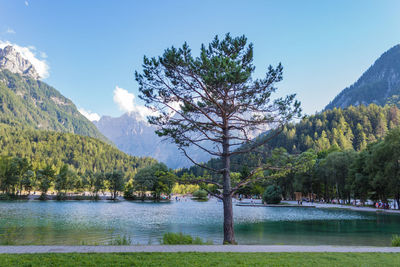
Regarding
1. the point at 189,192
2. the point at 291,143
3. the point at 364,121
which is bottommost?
the point at 189,192

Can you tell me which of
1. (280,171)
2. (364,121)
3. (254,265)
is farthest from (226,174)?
(364,121)

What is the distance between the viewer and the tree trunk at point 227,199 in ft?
48.9

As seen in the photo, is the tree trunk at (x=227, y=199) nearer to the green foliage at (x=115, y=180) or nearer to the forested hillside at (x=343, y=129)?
the green foliage at (x=115, y=180)

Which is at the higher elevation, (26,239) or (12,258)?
(12,258)

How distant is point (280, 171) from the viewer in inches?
602

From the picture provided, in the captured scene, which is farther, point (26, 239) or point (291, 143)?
point (291, 143)

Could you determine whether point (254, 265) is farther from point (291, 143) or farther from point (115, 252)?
point (291, 143)

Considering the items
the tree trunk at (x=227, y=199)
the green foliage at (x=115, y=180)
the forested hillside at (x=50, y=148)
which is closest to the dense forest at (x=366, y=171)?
the tree trunk at (x=227, y=199)

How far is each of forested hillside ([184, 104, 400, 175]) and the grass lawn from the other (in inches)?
4509

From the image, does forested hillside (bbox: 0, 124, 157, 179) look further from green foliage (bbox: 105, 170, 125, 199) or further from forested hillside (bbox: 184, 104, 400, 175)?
forested hillside (bbox: 184, 104, 400, 175)

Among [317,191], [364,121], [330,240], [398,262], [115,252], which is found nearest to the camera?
[398,262]

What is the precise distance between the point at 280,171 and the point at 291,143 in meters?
135

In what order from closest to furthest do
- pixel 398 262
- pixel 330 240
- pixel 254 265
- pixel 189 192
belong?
pixel 254 265 → pixel 398 262 → pixel 330 240 → pixel 189 192

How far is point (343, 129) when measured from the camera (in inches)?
5517
